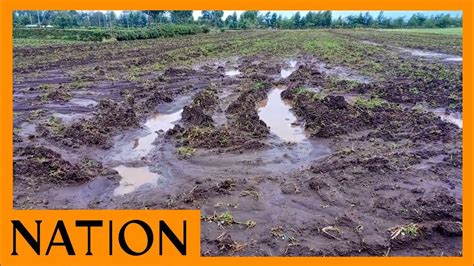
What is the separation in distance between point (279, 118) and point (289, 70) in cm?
913

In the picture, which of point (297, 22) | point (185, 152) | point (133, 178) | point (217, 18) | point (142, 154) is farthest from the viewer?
point (297, 22)

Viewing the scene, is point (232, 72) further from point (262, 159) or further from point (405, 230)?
point (405, 230)

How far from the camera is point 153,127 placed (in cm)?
945

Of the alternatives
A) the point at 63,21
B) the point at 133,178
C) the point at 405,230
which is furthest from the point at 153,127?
the point at 63,21

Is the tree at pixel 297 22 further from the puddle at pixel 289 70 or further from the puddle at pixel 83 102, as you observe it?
the puddle at pixel 83 102

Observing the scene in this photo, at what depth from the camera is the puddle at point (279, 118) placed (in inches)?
353

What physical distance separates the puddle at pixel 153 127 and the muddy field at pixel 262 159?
0.06 meters

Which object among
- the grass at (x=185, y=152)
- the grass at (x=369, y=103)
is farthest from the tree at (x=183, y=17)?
the grass at (x=185, y=152)

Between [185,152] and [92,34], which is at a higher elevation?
[92,34]

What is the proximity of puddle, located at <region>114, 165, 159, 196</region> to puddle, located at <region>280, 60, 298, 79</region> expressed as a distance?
10841 millimetres

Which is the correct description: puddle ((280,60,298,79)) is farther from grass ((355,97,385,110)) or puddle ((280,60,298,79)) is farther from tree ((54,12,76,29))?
tree ((54,12,76,29))

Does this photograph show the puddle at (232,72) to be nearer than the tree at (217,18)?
Yes
